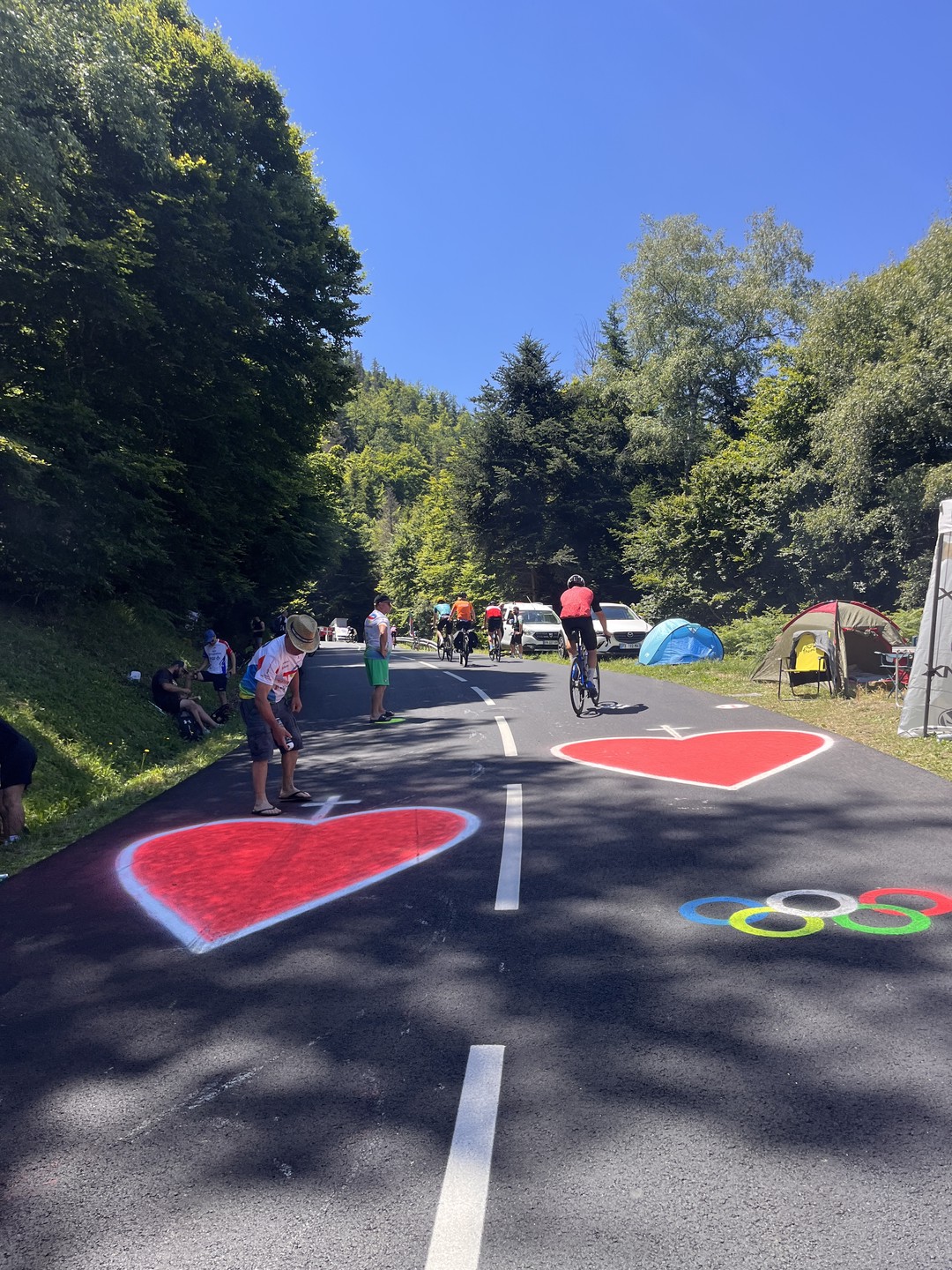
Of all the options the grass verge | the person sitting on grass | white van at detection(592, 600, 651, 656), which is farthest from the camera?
white van at detection(592, 600, 651, 656)

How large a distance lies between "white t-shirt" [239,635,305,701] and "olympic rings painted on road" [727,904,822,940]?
452cm

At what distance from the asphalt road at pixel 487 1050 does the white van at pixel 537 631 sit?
29719 mm

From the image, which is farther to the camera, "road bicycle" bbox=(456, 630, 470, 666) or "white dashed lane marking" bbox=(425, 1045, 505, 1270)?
"road bicycle" bbox=(456, 630, 470, 666)

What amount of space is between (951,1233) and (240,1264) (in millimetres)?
1867

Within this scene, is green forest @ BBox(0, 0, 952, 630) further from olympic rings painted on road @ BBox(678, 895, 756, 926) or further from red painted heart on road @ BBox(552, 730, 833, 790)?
olympic rings painted on road @ BBox(678, 895, 756, 926)

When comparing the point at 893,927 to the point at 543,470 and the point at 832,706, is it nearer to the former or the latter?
the point at 832,706

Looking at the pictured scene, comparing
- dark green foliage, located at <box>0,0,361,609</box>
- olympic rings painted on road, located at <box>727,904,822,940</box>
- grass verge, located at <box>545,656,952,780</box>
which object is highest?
dark green foliage, located at <box>0,0,361,609</box>

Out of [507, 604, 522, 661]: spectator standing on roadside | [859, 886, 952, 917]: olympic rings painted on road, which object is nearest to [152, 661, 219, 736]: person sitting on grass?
[859, 886, 952, 917]: olympic rings painted on road

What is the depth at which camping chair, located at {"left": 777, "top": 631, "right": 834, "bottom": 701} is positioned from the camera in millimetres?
17359

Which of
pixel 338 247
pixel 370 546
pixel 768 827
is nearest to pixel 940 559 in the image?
pixel 768 827

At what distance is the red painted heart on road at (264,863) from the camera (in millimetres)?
5949

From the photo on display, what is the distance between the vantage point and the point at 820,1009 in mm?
4062

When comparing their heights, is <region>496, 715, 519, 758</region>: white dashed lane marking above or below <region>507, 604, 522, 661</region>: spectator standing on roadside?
below

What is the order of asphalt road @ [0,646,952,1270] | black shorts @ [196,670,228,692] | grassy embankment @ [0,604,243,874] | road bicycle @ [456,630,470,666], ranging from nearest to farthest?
asphalt road @ [0,646,952,1270] → grassy embankment @ [0,604,243,874] → black shorts @ [196,670,228,692] → road bicycle @ [456,630,470,666]
